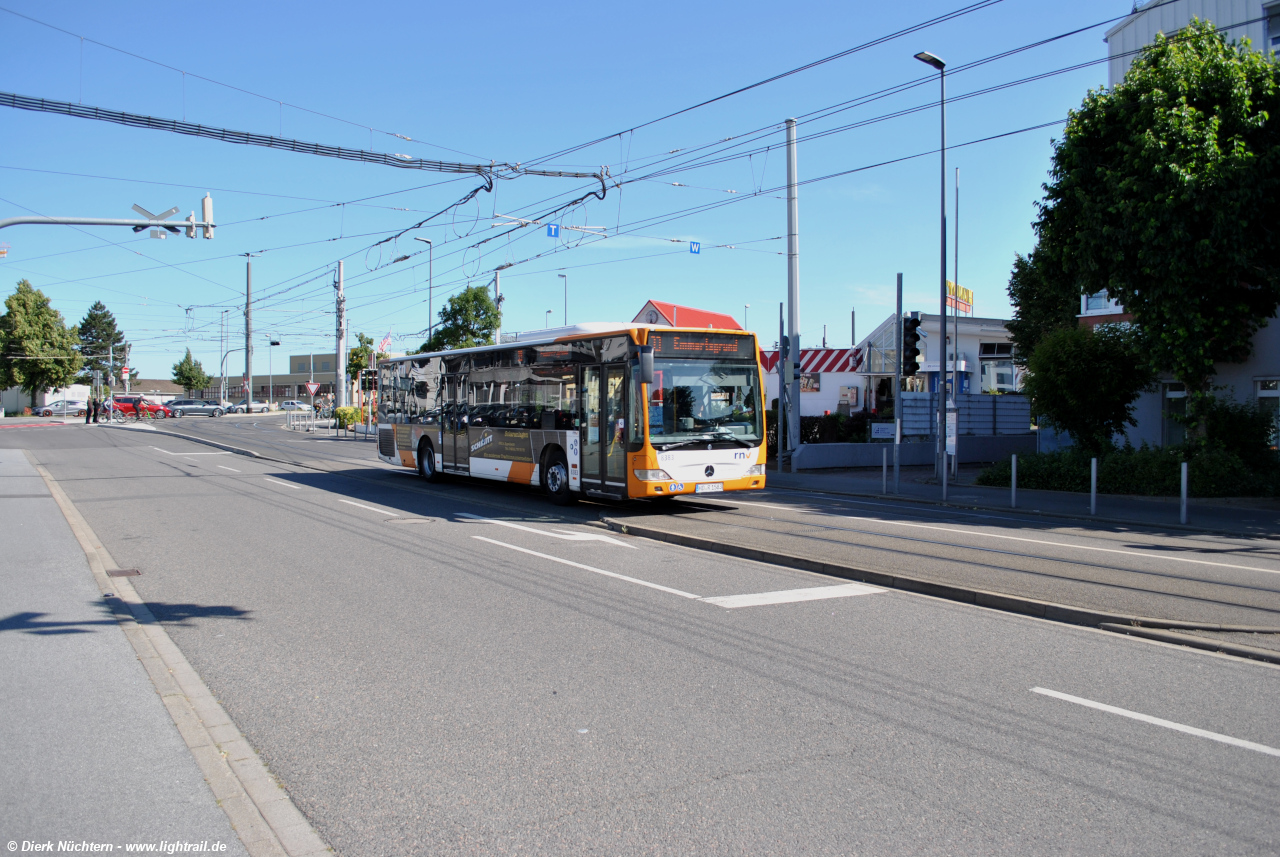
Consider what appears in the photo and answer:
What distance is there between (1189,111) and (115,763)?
1795 centimetres

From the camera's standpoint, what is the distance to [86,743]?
4484mm

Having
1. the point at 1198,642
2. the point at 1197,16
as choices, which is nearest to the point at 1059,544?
the point at 1198,642

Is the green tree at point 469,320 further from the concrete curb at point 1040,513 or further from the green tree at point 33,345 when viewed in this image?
the green tree at point 33,345

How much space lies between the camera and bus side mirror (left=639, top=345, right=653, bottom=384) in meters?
13.3

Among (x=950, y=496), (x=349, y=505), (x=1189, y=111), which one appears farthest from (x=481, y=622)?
(x=1189, y=111)

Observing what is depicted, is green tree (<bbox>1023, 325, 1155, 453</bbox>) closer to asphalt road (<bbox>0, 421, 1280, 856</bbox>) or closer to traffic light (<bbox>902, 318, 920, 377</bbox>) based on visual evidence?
traffic light (<bbox>902, 318, 920, 377</bbox>)

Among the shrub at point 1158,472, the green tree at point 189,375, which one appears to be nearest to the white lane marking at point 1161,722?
the shrub at point 1158,472

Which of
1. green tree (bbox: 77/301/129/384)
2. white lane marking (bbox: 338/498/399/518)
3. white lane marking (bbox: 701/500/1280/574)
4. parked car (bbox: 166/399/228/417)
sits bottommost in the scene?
white lane marking (bbox: 701/500/1280/574)

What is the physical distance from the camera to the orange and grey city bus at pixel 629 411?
13.9m

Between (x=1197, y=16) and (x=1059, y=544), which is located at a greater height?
(x=1197, y=16)

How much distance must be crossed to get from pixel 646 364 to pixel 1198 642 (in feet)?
27.2

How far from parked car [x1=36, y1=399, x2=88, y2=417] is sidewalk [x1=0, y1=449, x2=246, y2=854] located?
79.5 meters

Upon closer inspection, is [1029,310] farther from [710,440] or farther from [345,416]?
[345,416]

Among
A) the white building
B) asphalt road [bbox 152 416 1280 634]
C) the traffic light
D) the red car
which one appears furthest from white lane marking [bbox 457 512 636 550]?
the red car
